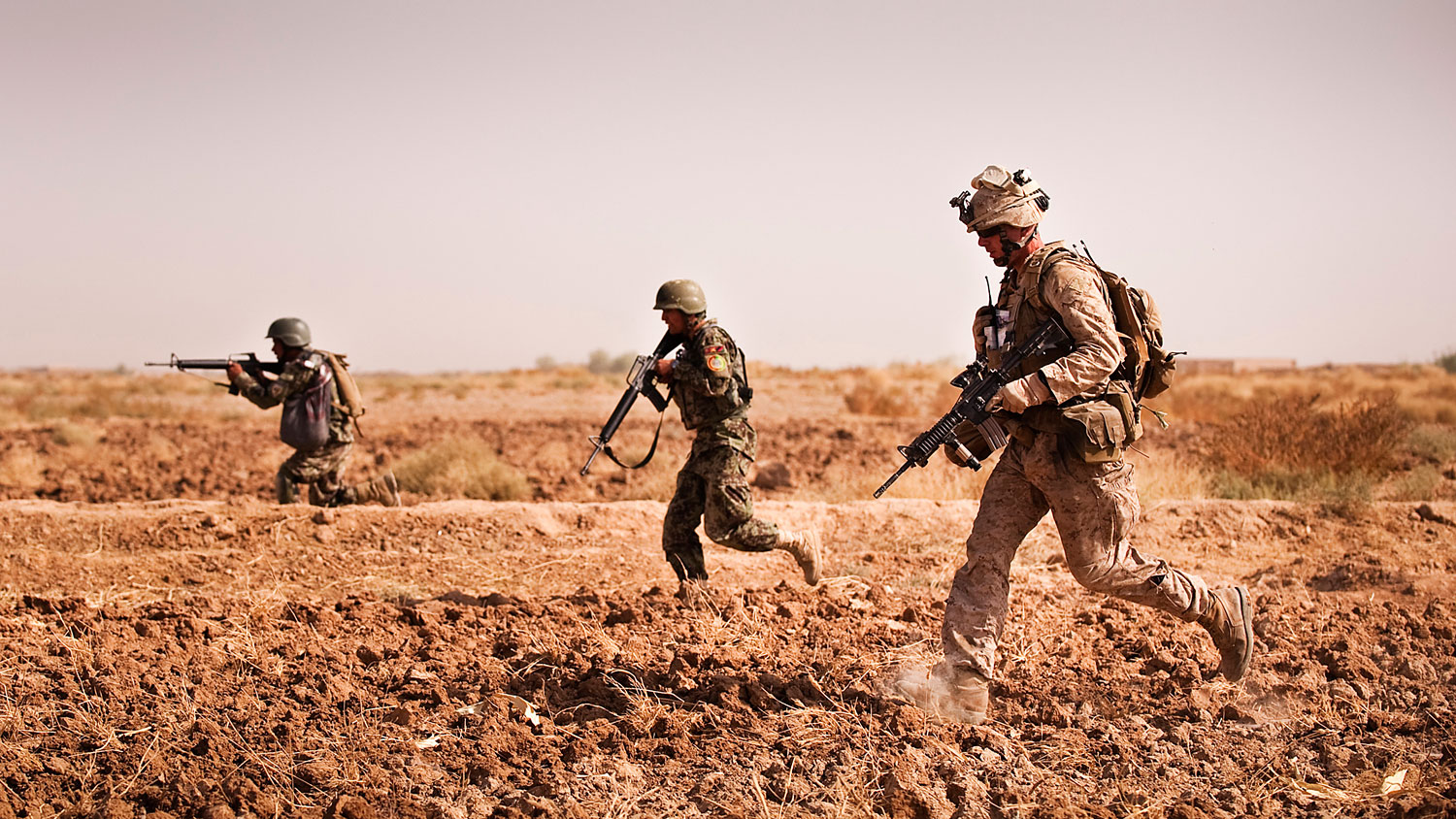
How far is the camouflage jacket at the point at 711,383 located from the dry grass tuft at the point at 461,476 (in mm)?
5725

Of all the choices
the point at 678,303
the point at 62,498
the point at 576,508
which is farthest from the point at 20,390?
the point at 678,303

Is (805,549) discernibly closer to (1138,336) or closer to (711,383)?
(711,383)

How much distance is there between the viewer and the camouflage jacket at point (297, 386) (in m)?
8.98

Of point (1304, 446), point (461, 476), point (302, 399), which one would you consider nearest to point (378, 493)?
point (302, 399)

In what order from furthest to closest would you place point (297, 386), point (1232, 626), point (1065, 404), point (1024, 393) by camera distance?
point (297, 386) → point (1232, 626) → point (1065, 404) → point (1024, 393)

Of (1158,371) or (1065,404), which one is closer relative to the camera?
(1065,404)

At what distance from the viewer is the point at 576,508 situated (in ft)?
31.2

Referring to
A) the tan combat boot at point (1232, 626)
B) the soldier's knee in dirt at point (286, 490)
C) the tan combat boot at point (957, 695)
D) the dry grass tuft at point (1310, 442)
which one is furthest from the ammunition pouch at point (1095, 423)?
the dry grass tuft at point (1310, 442)

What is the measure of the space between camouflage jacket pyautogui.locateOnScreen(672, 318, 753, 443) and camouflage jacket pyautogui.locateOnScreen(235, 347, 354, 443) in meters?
3.93

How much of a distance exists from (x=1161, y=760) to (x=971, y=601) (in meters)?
0.90

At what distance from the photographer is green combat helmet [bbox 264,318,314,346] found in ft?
29.6

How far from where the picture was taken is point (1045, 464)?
14.1ft

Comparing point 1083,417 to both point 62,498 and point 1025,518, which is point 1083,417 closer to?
point 1025,518

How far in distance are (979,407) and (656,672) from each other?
1.95m
